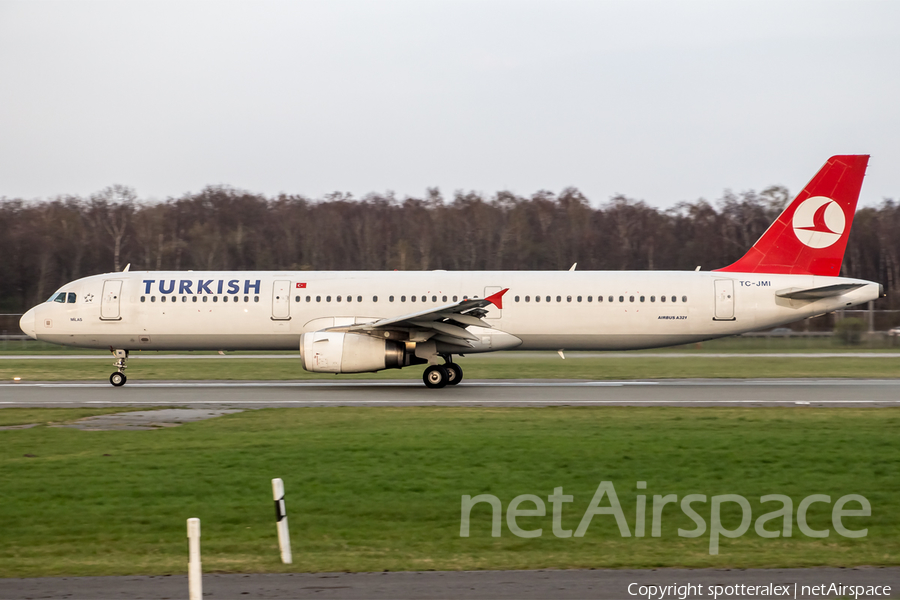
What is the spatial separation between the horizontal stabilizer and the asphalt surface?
17.9m

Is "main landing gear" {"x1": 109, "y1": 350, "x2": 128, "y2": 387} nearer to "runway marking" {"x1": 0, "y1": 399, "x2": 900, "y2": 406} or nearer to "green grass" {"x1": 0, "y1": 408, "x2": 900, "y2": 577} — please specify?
"runway marking" {"x1": 0, "y1": 399, "x2": 900, "y2": 406}

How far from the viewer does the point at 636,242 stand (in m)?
66.9

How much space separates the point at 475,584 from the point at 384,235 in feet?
209

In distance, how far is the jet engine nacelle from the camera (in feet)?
72.6

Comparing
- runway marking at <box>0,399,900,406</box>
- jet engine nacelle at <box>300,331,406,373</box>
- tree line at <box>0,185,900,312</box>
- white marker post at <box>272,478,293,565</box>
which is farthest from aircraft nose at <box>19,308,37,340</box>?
tree line at <box>0,185,900,312</box>

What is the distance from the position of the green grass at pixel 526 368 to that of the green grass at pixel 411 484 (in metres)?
11.4

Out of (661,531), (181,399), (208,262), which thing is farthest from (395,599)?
(208,262)

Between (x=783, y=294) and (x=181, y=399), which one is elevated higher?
(x=783, y=294)

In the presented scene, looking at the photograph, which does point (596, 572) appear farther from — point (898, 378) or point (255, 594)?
point (898, 378)

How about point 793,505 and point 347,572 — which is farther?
point 793,505

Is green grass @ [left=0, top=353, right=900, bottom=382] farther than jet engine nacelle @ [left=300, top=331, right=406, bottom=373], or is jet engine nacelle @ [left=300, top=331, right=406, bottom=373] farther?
green grass @ [left=0, top=353, right=900, bottom=382]

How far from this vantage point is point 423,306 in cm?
2466

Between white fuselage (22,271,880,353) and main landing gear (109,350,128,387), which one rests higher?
white fuselage (22,271,880,353)

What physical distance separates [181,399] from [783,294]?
16851 mm
